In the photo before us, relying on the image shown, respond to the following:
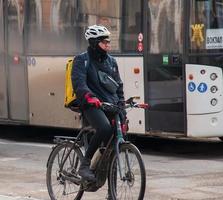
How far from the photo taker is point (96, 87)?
23.0ft

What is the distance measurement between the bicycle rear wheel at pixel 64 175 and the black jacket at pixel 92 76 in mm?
696

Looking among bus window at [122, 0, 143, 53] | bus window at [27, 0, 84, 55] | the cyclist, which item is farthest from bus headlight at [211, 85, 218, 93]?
the cyclist

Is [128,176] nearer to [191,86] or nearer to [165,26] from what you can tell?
[191,86]

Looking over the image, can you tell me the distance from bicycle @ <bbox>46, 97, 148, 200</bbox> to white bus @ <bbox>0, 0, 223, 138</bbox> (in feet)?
13.3

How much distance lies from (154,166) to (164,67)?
6.00 ft

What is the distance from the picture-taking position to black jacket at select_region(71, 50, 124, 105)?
6.89m

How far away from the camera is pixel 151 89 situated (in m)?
11.5

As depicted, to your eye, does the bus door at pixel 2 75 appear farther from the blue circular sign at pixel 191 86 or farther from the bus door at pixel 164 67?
the blue circular sign at pixel 191 86

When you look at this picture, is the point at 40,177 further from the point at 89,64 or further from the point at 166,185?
the point at 89,64

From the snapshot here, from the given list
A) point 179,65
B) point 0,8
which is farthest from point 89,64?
point 0,8

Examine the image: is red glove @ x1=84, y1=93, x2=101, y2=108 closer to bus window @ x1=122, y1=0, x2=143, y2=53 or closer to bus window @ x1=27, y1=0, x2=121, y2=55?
bus window @ x1=122, y1=0, x2=143, y2=53

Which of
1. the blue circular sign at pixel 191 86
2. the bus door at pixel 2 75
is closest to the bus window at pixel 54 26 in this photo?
the bus door at pixel 2 75

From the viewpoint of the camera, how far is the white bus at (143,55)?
1102 cm

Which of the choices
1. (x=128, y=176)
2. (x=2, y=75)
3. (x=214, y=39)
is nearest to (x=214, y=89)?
(x=214, y=39)
